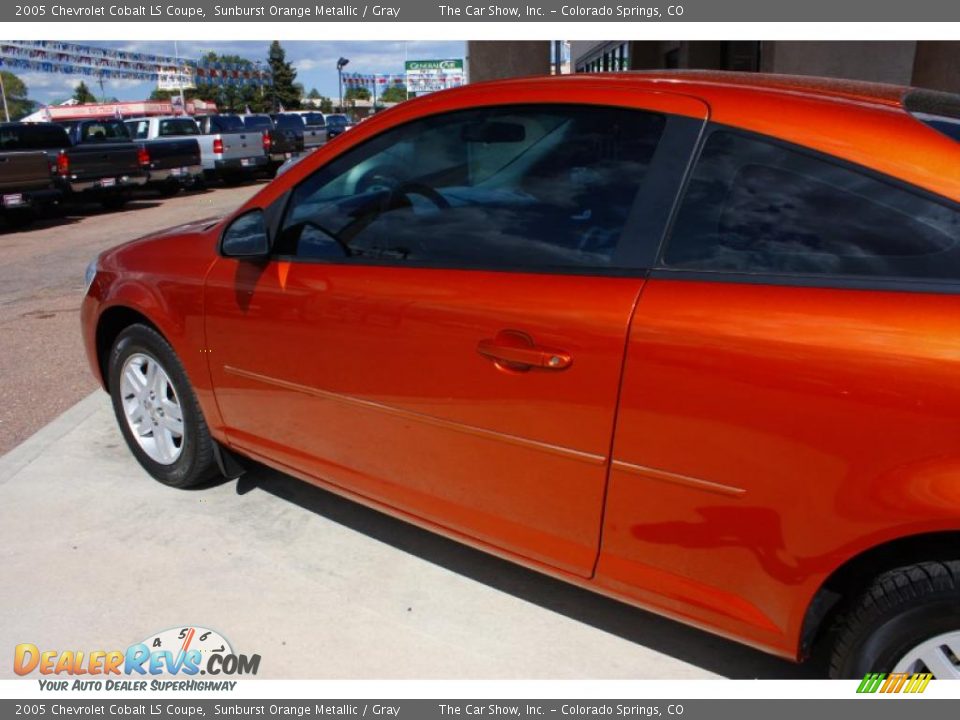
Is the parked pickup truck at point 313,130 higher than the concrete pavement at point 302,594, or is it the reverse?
the parked pickup truck at point 313,130

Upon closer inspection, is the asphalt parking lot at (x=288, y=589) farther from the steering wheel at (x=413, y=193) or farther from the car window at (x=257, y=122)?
the car window at (x=257, y=122)

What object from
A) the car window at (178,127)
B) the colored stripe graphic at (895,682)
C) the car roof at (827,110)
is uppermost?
the car roof at (827,110)

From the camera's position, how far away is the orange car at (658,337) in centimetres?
186

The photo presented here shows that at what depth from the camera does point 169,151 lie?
18.0 metres

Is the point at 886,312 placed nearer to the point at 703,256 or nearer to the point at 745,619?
the point at 703,256

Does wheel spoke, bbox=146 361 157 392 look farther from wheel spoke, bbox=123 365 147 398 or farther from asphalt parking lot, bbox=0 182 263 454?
asphalt parking lot, bbox=0 182 263 454

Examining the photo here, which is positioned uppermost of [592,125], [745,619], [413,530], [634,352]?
[592,125]

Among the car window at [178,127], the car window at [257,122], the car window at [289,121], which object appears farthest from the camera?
the car window at [289,121]

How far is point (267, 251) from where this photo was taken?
296cm

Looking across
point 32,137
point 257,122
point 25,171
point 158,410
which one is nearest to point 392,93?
point 257,122

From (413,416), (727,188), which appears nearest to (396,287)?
(413,416)

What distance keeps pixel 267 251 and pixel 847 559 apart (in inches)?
85.5

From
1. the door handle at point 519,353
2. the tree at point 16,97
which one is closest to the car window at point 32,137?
the door handle at point 519,353

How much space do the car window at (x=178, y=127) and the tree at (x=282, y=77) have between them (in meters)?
67.9
